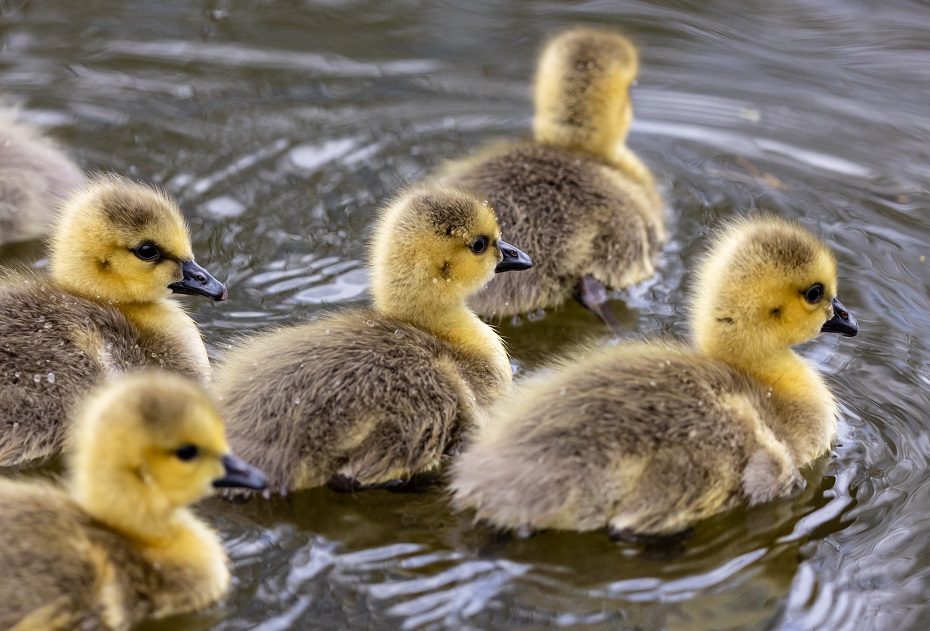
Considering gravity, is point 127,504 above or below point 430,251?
below

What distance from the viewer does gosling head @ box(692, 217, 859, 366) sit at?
4203mm

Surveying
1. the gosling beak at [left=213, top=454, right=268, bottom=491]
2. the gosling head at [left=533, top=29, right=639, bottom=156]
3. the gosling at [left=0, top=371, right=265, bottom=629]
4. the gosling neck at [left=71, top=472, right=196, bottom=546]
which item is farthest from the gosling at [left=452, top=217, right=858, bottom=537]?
the gosling head at [left=533, top=29, right=639, bottom=156]

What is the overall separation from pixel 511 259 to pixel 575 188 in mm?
678

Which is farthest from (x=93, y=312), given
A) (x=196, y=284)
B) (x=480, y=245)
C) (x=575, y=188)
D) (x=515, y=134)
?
(x=515, y=134)

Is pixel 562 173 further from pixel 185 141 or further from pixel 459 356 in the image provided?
pixel 185 141

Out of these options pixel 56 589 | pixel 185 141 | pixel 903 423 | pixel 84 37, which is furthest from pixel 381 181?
pixel 56 589

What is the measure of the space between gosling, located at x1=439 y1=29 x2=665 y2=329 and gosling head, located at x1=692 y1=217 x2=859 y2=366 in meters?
0.85

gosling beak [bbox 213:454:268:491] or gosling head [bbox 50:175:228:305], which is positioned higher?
gosling head [bbox 50:175:228:305]

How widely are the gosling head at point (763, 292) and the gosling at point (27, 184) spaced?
2582 mm

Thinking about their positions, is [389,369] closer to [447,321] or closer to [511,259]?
[447,321]

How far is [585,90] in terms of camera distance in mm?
5562

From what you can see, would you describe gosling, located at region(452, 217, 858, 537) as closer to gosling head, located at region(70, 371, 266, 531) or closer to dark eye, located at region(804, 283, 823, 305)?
dark eye, located at region(804, 283, 823, 305)

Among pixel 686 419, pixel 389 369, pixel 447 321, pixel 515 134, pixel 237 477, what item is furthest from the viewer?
pixel 515 134

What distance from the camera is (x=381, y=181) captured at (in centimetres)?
600
